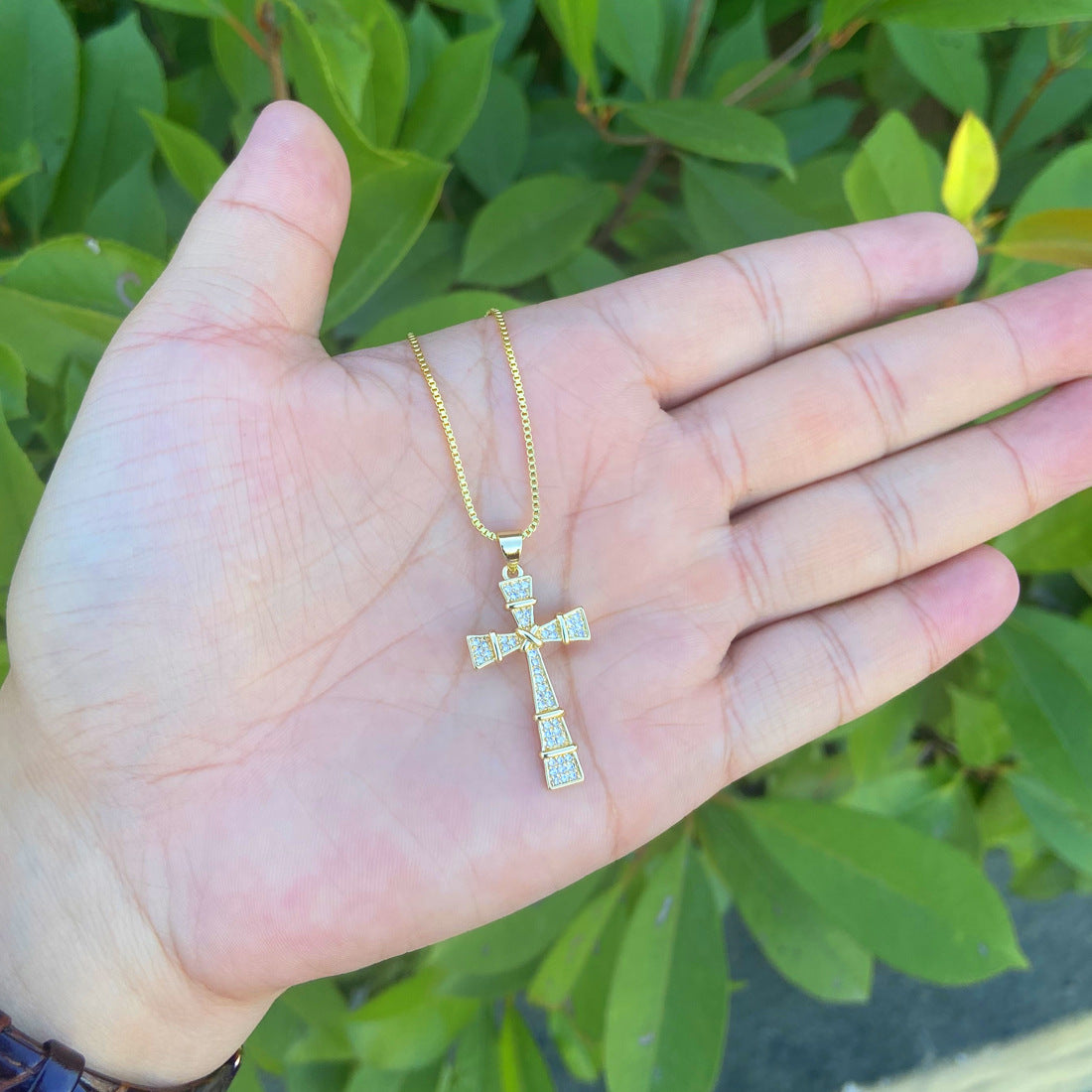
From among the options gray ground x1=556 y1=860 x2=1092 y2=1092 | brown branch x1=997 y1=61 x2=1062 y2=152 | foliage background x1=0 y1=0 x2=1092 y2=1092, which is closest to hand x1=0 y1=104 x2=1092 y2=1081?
foliage background x1=0 y1=0 x2=1092 y2=1092

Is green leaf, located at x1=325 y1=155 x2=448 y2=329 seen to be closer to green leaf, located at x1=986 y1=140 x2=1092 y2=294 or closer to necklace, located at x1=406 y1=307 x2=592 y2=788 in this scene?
necklace, located at x1=406 y1=307 x2=592 y2=788

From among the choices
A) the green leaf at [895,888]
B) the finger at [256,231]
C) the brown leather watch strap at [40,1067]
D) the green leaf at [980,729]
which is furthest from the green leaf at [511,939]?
the finger at [256,231]

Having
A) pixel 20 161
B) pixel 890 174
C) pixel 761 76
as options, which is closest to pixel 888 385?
pixel 890 174

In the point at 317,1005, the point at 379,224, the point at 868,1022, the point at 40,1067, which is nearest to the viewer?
the point at 40,1067

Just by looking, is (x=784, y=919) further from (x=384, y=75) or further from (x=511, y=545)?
(x=384, y=75)

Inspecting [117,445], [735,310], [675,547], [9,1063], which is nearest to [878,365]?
[735,310]

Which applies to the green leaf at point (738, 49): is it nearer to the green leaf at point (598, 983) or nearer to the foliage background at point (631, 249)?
the foliage background at point (631, 249)

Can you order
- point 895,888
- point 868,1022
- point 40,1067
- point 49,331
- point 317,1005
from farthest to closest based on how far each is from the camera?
point 868,1022 < point 317,1005 < point 895,888 < point 49,331 < point 40,1067
